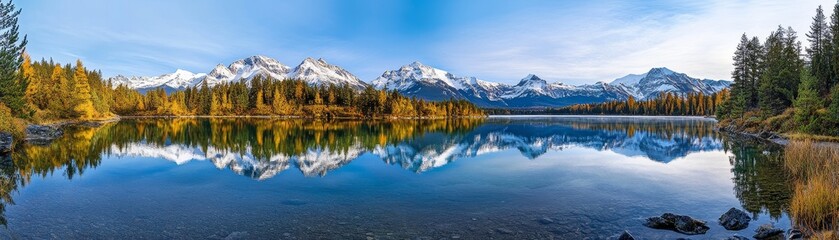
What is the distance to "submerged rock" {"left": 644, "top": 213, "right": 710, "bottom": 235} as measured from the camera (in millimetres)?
13656

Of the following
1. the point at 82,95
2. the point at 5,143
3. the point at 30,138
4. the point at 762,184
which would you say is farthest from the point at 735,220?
the point at 82,95

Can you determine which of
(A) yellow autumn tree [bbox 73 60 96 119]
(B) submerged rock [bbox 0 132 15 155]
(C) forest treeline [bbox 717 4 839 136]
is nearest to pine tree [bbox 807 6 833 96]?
(C) forest treeline [bbox 717 4 839 136]

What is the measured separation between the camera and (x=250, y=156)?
116 feet

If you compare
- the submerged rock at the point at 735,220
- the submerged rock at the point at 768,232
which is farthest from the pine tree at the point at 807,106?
the submerged rock at the point at 768,232

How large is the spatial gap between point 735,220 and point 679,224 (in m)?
2.25

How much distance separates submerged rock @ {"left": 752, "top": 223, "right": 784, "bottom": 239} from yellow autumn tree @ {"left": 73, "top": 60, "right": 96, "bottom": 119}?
111 metres

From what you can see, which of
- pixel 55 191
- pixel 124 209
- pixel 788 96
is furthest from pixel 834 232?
pixel 788 96

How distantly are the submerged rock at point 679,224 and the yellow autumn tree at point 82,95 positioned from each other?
109 metres

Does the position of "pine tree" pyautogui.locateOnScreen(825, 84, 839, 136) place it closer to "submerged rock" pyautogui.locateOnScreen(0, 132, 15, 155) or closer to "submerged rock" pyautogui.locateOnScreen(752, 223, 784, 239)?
"submerged rock" pyautogui.locateOnScreen(752, 223, 784, 239)

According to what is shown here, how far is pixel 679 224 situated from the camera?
1388 centimetres

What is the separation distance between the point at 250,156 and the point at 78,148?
1699cm

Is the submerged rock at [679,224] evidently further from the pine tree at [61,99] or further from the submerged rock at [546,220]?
the pine tree at [61,99]

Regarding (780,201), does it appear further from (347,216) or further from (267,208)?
(267,208)

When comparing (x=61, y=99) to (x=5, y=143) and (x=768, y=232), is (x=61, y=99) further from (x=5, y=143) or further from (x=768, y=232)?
(x=768, y=232)
